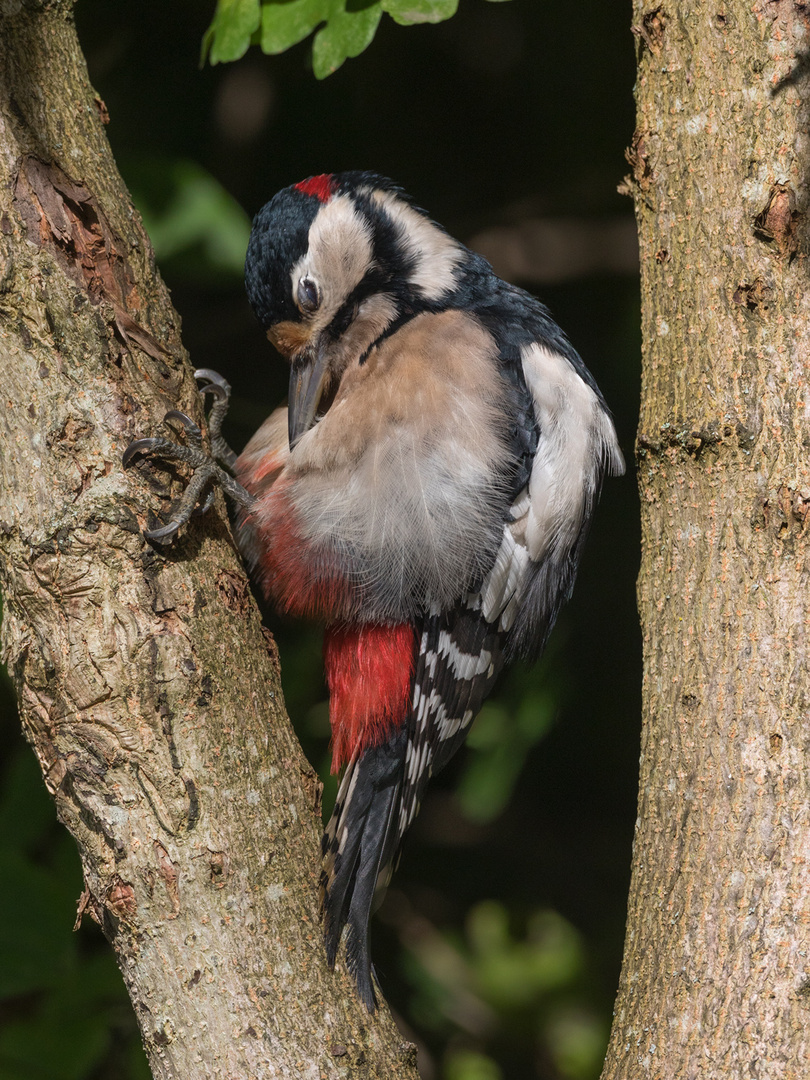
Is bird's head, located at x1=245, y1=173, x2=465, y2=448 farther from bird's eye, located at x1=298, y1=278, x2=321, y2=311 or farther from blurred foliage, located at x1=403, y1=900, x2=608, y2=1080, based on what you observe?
blurred foliage, located at x1=403, y1=900, x2=608, y2=1080

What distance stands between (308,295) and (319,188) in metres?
0.34

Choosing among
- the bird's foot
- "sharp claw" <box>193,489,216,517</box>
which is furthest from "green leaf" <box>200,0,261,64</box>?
"sharp claw" <box>193,489,216,517</box>

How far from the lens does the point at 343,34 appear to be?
183 centimetres

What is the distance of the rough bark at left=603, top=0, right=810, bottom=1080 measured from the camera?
1303 millimetres

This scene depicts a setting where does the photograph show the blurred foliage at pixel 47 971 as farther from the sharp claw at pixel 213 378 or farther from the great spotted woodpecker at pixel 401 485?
the sharp claw at pixel 213 378

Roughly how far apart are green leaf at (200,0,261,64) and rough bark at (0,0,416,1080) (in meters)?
0.57

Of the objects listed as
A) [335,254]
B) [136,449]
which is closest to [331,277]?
[335,254]

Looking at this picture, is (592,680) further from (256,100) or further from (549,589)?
(256,100)

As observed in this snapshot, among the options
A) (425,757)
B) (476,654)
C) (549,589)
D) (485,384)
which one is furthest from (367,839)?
(485,384)

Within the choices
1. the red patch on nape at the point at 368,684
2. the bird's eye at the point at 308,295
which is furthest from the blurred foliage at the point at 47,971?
the bird's eye at the point at 308,295

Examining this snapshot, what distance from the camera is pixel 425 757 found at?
2014 millimetres

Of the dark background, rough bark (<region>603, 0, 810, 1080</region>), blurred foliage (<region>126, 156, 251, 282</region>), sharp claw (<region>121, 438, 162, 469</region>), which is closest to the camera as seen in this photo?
rough bark (<region>603, 0, 810, 1080</region>)

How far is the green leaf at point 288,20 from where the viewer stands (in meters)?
1.86

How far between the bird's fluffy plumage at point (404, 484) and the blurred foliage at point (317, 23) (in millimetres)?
339
